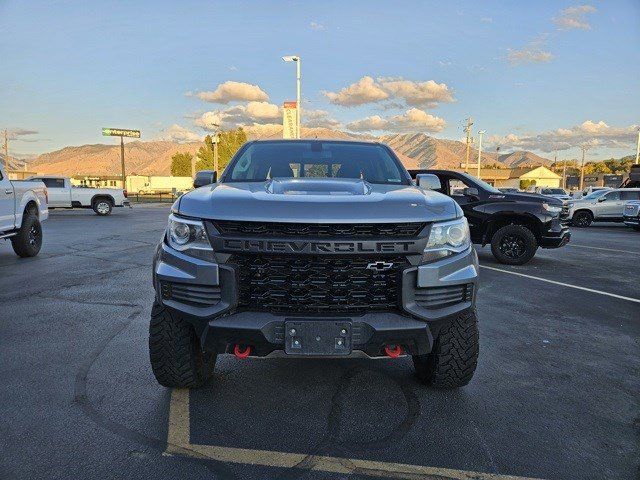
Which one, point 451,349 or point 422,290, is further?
point 451,349

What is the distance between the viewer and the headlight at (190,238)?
2641 millimetres

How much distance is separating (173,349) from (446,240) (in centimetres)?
181

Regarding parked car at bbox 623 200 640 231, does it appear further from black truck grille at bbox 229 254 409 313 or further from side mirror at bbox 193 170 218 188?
black truck grille at bbox 229 254 409 313

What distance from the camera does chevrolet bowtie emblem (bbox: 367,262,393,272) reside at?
2.62 meters

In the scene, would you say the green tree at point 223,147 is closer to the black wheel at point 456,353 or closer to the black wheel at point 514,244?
the black wheel at point 514,244

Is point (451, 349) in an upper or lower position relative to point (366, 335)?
lower

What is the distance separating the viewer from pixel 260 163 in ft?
13.5

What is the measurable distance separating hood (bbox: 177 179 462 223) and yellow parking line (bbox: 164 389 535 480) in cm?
124

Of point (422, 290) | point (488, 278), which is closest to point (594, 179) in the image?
point (488, 278)

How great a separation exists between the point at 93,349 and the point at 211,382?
1326 mm

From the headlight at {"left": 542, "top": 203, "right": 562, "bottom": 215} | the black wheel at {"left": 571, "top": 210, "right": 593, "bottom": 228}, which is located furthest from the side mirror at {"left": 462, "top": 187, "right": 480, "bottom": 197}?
the black wheel at {"left": 571, "top": 210, "right": 593, "bottom": 228}

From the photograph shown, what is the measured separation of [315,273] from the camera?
2.60 meters

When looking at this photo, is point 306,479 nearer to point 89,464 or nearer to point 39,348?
point 89,464

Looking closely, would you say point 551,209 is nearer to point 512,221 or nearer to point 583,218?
point 512,221
